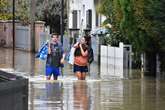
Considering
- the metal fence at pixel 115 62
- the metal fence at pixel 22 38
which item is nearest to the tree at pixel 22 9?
the metal fence at pixel 22 38

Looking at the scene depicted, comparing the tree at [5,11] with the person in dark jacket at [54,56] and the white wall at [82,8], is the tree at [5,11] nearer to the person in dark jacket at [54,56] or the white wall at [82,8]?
the white wall at [82,8]

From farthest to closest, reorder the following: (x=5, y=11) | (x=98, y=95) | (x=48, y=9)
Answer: (x=48, y=9), (x=5, y=11), (x=98, y=95)

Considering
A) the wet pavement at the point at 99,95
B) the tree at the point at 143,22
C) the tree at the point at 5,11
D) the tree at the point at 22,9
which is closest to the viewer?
the wet pavement at the point at 99,95

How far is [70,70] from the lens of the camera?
25891mm

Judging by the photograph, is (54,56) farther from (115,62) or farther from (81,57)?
(115,62)

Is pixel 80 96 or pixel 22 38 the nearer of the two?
pixel 80 96

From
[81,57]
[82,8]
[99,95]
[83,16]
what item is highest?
[82,8]

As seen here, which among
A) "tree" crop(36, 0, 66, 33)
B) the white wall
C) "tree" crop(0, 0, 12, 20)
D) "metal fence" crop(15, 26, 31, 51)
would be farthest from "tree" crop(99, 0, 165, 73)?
"tree" crop(36, 0, 66, 33)

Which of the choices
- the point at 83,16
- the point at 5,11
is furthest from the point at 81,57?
the point at 5,11

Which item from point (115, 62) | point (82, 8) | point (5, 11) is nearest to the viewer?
point (115, 62)

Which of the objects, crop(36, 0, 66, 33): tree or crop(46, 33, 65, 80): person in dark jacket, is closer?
crop(46, 33, 65, 80): person in dark jacket

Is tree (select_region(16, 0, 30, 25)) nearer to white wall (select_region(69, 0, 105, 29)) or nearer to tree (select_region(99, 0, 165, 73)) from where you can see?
white wall (select_region(69, 0, 105, 29))

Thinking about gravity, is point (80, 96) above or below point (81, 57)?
below

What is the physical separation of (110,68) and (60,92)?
1057 centimetres
